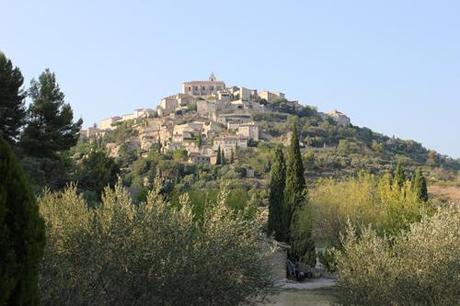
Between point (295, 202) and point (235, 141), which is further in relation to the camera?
point (235, 141)

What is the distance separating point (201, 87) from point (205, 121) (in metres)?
27.8

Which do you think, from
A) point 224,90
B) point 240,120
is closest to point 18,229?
point 240,120

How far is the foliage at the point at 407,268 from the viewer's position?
912 cm

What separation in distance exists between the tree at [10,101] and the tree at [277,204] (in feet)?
39.8

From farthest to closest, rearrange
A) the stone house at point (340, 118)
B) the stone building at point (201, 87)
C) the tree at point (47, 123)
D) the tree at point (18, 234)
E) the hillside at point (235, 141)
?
the stone building at point (201, 87) < the stone house at point (340, 118) < the hillside at point (235, 141) < the tree at point (47, 123) < the tree at point (18, 234)

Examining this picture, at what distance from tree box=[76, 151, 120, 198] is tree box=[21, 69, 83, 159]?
1.92 meters

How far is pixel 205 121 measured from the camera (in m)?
127

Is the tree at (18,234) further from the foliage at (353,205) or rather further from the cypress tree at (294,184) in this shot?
the cypress tree at (294,184)

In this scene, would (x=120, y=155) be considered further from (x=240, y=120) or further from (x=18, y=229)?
(x=18, y=229)

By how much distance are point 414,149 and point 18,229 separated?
123m

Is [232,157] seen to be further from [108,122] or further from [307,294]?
[108,122]

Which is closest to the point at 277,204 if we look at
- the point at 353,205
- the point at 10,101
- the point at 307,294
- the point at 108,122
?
the point at 353,205

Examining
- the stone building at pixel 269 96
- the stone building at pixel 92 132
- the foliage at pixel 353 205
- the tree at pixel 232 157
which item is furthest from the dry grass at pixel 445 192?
the stone building at pixel 92 132

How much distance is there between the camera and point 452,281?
903cm
